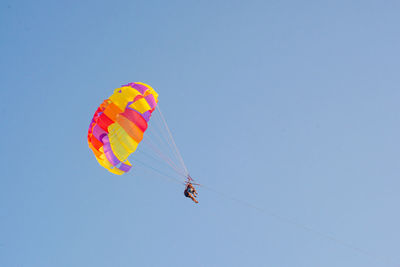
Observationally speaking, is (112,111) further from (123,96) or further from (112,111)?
(123,96)

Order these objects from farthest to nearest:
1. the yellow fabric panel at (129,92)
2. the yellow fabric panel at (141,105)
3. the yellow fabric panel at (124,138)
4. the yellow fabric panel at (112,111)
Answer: the yellow fabric panel at (129,92) < the yellow fabric panel at (141,105) < the yellow fabric panel at (112,111) < the yellow fabric panel at (124,138)

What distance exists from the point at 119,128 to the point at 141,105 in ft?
4.49

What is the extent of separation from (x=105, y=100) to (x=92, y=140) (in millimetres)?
1790

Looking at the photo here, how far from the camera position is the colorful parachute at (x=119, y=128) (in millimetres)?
19828

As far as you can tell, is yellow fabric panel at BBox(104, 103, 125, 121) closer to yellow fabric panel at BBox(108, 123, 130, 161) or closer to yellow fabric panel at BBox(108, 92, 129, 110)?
yellow fabric panel at BBox(108, 92, 129, 110)

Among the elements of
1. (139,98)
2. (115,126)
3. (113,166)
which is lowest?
(113,166)

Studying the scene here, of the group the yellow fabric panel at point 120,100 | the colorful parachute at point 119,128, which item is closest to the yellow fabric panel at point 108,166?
the colorful parachute at point 119,128

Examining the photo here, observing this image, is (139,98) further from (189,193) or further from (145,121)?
(189,193)

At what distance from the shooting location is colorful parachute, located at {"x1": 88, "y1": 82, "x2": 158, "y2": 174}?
1983 centimetres

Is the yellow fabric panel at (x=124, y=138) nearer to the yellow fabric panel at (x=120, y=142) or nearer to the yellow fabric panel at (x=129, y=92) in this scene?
the yellow fabric panel at (x=120, y=142)

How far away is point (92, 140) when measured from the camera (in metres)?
20.3

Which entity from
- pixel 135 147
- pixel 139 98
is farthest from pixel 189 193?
pixel 139 98

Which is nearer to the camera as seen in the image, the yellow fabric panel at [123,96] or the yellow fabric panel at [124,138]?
the yellow fabric panel at [124,138]

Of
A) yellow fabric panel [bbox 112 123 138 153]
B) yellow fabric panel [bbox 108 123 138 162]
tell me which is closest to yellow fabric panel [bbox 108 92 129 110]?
Result: yellow fabric panel [bbox 108 123 138 162]
